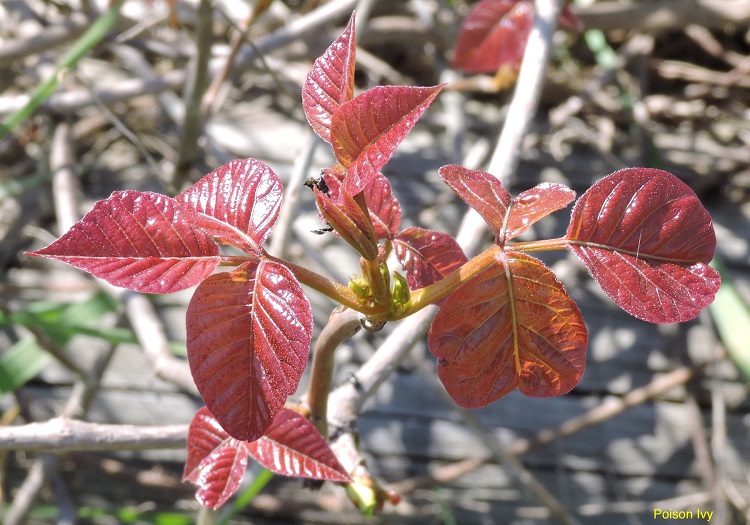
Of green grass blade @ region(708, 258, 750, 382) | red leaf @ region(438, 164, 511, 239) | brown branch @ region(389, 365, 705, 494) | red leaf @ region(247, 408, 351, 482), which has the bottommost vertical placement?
brown branch @ region(389, 365, 705, 494)

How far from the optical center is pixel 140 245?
49 centimetres

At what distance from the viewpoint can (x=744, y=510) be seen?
4.25 feet

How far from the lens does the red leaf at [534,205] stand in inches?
20.1

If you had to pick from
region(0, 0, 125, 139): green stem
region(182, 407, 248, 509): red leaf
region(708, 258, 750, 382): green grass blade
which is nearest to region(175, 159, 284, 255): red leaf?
region(182, 407, 248, 509): red leaf

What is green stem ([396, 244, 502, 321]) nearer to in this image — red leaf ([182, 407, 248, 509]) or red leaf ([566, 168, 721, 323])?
red leaf ([566, 168, 721, 323])

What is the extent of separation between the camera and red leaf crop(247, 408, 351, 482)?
621 mm

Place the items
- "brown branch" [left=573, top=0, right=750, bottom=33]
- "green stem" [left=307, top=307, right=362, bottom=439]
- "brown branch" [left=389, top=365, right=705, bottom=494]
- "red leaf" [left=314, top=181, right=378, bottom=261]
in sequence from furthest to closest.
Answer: "brown branch" [left=573, top=0, right=750, bottom=33]
"brown branch" [left=389, top=365, right=705, bottom=494]
"green stem" [left=307, top=307, right=362, bottom=439]
"red leaf" [left=314, top=181, right=378, bottom=261]

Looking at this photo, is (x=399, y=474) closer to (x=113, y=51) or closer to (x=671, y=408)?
(x=671, y=408)

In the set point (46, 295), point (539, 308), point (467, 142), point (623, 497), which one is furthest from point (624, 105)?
point (46, 295)

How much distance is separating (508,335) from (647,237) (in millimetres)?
132

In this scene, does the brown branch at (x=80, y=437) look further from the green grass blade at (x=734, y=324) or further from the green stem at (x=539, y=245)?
the green grass blade at (x=734, y=324)

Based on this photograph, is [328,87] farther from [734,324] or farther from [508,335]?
[734,324]

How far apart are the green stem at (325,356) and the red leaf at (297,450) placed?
38 mm

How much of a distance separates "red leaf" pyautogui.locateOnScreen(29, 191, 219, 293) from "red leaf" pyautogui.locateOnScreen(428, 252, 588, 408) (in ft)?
0.63
